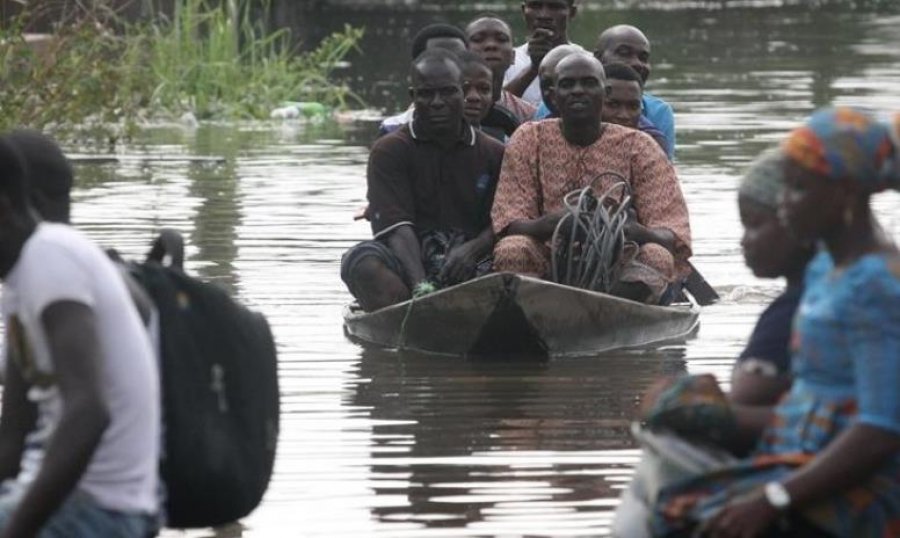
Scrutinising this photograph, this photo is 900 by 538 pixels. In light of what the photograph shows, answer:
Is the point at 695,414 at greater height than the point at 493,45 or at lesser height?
greater

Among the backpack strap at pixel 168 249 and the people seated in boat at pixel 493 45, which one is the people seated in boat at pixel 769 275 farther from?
the people seated in boat at pixel 493 45

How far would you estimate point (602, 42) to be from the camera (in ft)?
42.1

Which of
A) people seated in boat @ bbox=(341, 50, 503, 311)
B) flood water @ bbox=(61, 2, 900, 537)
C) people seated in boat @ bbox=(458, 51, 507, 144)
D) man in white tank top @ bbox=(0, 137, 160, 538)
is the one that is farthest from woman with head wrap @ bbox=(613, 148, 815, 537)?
people seated in boat @ bbox=(458, 51, 507, 144)

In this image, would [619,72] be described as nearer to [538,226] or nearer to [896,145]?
[538,226]

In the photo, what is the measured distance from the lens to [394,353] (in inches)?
414

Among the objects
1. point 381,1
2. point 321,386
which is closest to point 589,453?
point 321,386

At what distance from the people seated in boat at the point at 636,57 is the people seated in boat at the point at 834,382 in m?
7.82

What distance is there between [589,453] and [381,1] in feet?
132

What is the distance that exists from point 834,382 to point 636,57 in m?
8.41

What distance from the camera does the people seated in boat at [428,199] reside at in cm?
1069

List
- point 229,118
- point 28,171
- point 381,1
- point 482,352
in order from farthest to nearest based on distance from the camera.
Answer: point 381,1 < point 229,118 < point 482,352 < point 28,171

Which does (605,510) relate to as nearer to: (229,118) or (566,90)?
(566,90)

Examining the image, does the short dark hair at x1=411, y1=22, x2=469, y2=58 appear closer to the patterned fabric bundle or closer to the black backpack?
the black backpack

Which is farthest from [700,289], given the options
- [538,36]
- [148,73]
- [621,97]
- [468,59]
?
[148,73]
